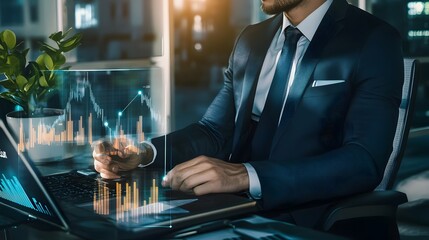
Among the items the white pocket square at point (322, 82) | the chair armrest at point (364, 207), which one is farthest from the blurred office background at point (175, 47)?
the chair armrest at point (364, 207)

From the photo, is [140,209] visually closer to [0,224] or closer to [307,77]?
[0,224]

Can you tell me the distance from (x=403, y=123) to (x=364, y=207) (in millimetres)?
391

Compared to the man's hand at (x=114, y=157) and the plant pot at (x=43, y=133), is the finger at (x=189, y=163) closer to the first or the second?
the man's hand at (x=114, y=157)

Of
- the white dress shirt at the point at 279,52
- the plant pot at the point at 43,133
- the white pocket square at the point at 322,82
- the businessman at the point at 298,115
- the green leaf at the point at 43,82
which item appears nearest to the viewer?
the businessman at the point at 298,115

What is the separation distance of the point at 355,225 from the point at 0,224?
2.60 ft

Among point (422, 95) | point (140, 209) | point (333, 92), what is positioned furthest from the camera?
point (422, 95)

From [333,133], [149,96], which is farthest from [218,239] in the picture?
[333,133]

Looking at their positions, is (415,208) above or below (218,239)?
below

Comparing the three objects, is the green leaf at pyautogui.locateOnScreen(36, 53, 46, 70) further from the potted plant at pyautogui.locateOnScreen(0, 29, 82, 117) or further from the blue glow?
the blue glow

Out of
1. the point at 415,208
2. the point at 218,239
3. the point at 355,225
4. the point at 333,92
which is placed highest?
the point at 333,92

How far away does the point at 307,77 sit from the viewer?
1564 millimetres

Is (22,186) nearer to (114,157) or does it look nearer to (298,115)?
(114,157)
